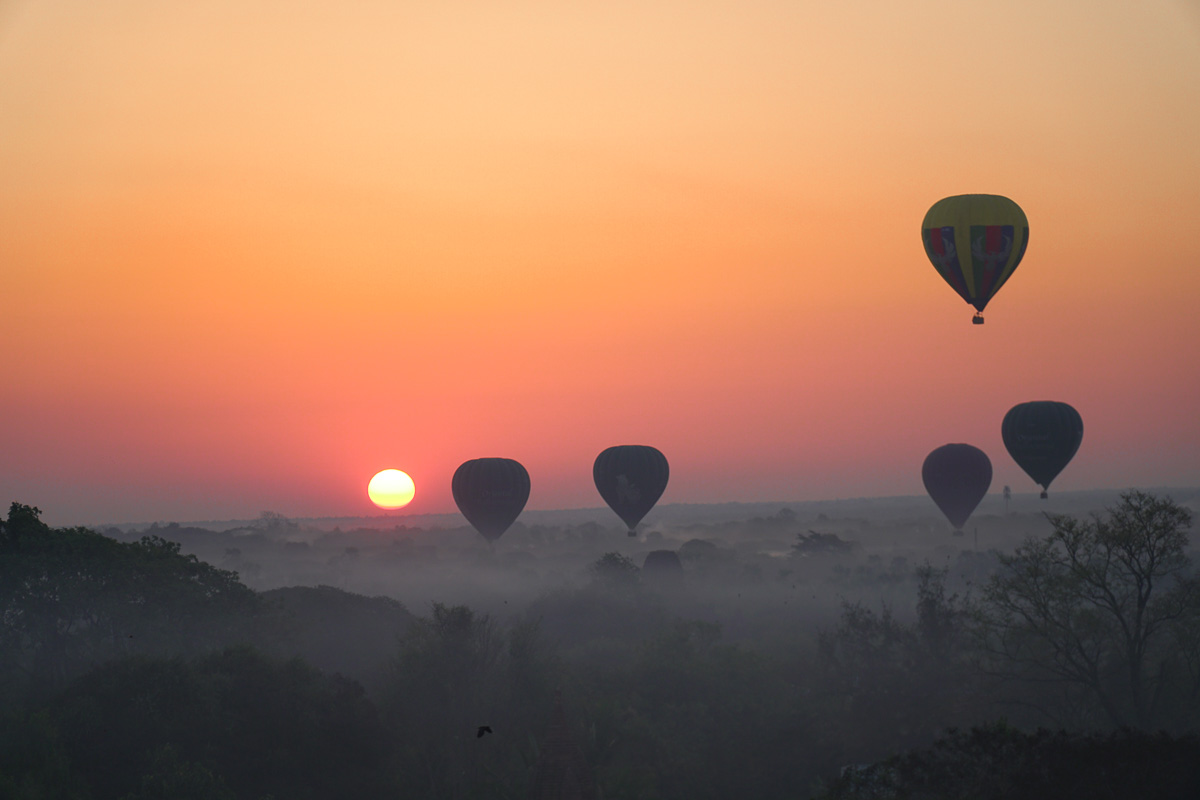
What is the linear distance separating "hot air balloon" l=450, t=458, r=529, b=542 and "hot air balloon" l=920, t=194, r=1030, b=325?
A: 50.9m

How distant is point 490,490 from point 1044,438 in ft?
160

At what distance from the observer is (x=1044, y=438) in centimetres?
9025

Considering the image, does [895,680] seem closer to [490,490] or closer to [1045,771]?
[1045,771]

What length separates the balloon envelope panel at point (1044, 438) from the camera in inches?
3531

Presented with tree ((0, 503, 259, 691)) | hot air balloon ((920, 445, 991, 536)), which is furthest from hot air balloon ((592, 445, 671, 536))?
tree ((0, 503, 259, 691))

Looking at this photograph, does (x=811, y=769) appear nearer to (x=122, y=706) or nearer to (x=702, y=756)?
(x=702, y=756)

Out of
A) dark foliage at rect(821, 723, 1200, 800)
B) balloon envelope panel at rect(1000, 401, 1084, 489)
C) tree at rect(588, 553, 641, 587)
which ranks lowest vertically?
tree at rect(588, 553, 641, 587)

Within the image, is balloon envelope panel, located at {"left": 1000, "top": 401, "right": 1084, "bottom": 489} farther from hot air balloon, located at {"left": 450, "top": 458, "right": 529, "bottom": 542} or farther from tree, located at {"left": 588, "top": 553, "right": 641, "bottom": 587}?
tree, located at {"left": 588, "top": 553, "right": 641, "bottom": 587}

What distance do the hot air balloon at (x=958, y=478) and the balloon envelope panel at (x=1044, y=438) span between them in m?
22.5

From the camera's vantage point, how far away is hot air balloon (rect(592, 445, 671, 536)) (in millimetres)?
100625

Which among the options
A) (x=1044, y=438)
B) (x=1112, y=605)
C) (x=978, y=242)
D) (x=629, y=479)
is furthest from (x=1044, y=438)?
(x=1112, y=605)

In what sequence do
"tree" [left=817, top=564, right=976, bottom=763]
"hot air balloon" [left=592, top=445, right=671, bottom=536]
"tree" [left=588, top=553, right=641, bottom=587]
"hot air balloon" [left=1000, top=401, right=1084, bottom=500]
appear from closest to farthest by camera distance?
"tree" [left=817, top=564, right=976, bottom=763], "hot air balloon" [left=1000, top=401, right=1084, bottom=500], "hot air balloon" [left=592, top=445, right=671, bottom=536], "tree" [left=588, top=553, right=641, bottom=587]

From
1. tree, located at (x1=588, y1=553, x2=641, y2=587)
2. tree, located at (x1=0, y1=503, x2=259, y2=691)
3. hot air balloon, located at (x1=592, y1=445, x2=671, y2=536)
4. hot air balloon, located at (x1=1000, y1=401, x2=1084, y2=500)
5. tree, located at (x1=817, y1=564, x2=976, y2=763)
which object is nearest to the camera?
tree, located at (x1=0, y1=503, x2=259, y2=691)

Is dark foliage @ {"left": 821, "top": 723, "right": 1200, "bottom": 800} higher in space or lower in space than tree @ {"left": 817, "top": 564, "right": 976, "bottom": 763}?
higher
